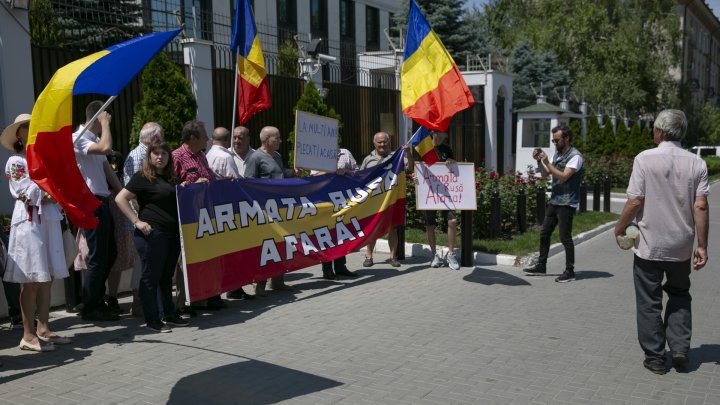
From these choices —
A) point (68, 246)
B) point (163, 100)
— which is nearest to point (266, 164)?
point (68, 246)

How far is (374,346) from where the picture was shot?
5914mm

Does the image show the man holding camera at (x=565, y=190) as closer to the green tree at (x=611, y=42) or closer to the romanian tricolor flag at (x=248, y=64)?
the romanian tricolor flag at (x=248, y=64)

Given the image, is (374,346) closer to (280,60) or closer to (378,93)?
(280,60)

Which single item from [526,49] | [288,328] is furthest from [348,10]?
[288,328]

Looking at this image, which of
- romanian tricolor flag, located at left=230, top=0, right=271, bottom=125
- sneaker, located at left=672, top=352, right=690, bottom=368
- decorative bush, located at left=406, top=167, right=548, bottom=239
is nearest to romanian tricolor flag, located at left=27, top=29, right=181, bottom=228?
romanian tricolor flag, located at left=230, top=0, right=271, bottom=125

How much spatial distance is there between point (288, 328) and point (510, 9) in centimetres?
4007

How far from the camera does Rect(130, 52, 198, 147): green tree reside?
34.7 feet

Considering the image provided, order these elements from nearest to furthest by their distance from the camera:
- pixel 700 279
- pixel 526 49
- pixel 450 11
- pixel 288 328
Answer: pixel 288 328 < pixel 700 279 < pixel 450 11 < pixel 526 49

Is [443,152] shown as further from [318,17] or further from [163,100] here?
[318,17]

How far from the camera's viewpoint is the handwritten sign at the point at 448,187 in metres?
9.34

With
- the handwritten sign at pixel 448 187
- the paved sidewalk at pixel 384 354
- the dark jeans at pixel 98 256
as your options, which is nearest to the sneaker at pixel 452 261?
the handwritten sign at pixel 448 187

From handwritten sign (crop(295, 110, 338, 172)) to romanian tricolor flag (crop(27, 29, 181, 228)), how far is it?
3148 millimetres

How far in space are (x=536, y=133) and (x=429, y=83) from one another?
15.4m

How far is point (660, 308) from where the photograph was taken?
5.21 metres
